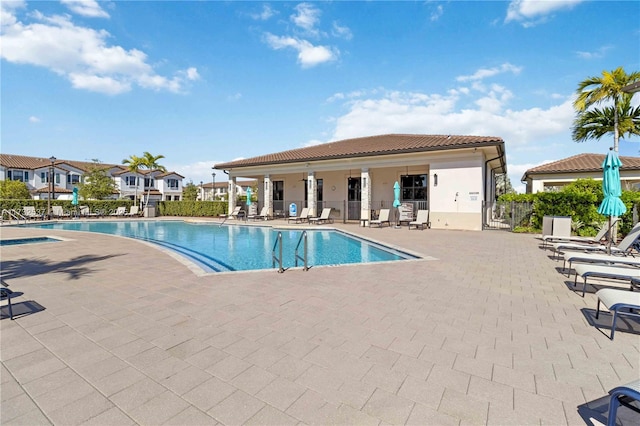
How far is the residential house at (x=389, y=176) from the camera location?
1540cm

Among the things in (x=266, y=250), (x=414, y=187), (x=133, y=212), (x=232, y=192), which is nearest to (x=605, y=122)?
(x=414, y=187)

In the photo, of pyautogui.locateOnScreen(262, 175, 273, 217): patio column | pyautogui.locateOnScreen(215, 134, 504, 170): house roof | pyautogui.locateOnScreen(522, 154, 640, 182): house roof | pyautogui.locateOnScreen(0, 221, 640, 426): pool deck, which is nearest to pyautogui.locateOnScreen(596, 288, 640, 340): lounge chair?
pyautogui.locateOnScreen(0, 221, 640, 426): pool deck

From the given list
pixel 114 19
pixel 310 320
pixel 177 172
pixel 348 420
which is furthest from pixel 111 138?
pixel 177 172

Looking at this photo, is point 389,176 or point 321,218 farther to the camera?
point 389,176

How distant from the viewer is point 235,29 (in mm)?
13422

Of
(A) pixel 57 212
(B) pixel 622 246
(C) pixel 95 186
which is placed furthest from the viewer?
(C) pixel 95 186

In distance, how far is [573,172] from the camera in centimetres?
2270

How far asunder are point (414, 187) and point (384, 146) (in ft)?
10.9

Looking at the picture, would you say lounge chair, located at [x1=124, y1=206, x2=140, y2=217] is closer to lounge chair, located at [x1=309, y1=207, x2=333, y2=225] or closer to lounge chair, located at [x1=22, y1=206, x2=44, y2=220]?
lounge chair, located at [x1=22, y1=206, x2=44, y2=220]

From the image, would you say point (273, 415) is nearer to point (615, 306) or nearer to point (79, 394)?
point (79, 394)

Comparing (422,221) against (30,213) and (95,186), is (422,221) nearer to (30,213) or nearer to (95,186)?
(30,213)

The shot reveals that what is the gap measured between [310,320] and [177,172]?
58.6 meters

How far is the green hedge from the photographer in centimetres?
2695

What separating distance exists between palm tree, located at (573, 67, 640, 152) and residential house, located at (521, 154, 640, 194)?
973 centimetres
